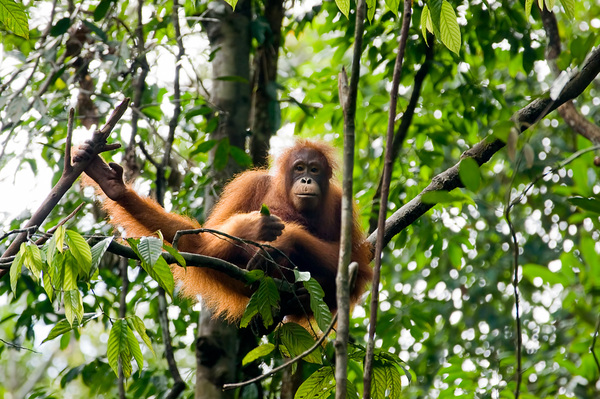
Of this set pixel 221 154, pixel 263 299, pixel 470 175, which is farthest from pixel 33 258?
pixel 221 154

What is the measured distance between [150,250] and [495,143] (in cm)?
183

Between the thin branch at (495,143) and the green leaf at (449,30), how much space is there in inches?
14.5

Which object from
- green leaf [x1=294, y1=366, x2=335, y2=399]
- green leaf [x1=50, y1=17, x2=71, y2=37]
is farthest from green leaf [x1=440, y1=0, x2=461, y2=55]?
green leaf [x1=50, y1=17, x2=71, y2=37]

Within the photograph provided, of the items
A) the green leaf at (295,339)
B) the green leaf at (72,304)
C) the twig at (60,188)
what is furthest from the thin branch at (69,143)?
the green leaf at (295,339)

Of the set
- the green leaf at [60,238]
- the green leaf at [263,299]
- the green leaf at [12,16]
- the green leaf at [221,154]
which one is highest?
the green leaf at [221,154]

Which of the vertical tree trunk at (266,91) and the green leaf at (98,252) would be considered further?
the vertical tree trunk at (266,91)

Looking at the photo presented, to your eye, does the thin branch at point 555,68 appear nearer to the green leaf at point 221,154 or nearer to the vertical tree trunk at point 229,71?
the vertical tree trunk at point 229,71

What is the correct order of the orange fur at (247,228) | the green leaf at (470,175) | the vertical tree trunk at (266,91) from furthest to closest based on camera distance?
the vertical tree trunk at (266,91), the orange fur at (247,228), the green leaf at (470,175)

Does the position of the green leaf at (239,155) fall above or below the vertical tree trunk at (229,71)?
below

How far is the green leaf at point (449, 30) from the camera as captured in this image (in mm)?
2436

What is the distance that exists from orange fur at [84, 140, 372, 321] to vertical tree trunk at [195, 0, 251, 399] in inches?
7.9

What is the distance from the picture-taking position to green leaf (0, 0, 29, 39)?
2.27m

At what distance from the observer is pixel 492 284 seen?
7.18 meters

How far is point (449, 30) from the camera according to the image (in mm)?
2457
